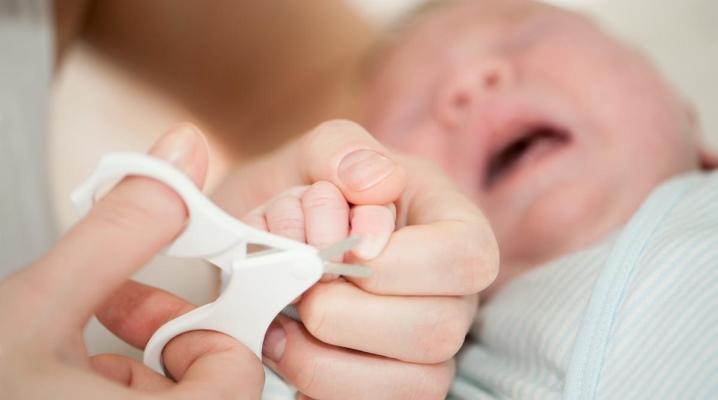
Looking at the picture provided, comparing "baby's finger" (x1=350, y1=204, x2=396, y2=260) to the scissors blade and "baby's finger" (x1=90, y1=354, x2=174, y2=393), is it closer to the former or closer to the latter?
the scissors blade

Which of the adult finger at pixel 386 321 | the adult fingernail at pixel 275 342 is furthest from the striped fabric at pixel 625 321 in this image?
the adult fingernail at pixel 275 342

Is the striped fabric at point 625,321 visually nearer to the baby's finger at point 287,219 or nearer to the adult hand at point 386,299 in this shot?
the adult hand at point 386,299

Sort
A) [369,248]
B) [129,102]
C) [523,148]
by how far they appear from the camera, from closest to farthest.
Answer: [369,248]
[523,148]
[129,102]

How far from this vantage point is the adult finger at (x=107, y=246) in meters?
0.33

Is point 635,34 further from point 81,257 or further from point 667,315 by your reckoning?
point 81,257

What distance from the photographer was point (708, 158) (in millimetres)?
1016

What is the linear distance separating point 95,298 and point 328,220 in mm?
164

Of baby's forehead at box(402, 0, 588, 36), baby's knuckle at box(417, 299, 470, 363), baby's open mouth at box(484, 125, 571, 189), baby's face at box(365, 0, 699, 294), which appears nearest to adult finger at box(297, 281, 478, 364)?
baby's knuckle at box(417, 299, 470, 363)

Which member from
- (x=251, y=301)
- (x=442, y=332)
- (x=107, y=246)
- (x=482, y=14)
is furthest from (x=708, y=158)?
(x=107, y=246)

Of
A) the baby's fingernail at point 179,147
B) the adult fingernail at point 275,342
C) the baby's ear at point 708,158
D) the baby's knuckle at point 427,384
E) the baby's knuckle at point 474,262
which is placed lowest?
the baby's knuckle at point 427,384

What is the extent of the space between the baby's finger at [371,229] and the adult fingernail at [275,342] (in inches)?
4.1

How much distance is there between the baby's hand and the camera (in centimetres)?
45

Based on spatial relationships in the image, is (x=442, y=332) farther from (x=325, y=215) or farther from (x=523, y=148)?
(x=523, y=148)

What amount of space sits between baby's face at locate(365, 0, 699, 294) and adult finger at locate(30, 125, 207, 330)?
0.55 metres
